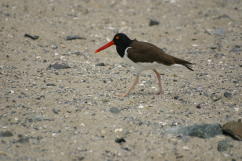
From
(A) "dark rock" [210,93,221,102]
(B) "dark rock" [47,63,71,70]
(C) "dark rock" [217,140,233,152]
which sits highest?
(C) "dark rock" [217,140,233,152]

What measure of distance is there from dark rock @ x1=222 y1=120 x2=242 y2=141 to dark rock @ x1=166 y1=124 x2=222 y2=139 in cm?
11

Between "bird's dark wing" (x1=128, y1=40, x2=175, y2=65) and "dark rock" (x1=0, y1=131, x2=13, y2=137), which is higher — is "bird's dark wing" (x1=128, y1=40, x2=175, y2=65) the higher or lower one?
the higher one

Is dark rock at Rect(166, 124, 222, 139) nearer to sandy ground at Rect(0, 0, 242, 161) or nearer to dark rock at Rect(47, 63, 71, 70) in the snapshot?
sandy ground at Rect(0, 0, 242, 161)

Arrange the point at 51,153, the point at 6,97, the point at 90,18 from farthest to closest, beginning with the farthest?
1. the point at 90,18
2. the point at 6,97
3. the point at 51,153

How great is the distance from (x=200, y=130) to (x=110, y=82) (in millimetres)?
2989

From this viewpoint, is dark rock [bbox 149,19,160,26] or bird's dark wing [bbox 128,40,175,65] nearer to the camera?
bird's dark wing [bbox 128,40,175,65]

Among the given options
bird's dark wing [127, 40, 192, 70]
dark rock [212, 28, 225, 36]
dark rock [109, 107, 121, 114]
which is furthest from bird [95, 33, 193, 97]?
dark rock [212, 28, 225, 36]

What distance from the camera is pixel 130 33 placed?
12.5 m

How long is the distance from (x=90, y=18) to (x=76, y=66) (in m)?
4.06

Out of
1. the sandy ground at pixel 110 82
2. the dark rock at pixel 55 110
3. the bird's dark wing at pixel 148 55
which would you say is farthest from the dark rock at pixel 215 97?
the dark rock at pixel 55 110

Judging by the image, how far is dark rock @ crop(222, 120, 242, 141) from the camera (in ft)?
20.8

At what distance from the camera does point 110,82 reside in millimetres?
8828

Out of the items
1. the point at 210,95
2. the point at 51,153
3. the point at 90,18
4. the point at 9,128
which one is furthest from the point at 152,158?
the point at 90,18

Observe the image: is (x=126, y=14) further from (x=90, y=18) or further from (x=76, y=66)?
(x=76, y=66)
